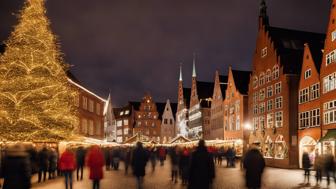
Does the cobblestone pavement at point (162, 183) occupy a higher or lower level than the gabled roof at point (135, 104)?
lower

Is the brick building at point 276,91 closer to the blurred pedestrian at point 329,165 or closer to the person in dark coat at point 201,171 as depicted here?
the blurred pedestrian at point 329,165

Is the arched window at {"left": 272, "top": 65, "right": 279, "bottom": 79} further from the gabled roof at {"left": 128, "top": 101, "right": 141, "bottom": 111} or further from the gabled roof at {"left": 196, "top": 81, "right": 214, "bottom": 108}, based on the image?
the gabled roof at {"left": 128, "top": 101, "right": 141, "bottom": 111}

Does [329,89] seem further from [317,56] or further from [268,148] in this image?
[268,148]

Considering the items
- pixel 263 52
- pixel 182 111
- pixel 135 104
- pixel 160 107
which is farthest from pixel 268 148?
pixel 160 107

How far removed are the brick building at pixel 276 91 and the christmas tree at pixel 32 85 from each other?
25.4m

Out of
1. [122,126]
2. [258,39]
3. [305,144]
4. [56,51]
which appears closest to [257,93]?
[258,39]

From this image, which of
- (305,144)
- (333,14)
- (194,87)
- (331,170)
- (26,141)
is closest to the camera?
(331,170)

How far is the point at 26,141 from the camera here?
88.5 ft

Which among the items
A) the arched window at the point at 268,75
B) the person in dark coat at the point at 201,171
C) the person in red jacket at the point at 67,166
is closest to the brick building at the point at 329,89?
the arched window at the point at 268,75

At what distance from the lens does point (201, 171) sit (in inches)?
436

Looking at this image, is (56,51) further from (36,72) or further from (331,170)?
(331,170)

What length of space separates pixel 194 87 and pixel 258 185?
283 feet

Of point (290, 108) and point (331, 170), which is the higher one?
point (290, 108)

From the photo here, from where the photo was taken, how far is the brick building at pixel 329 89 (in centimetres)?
3569
